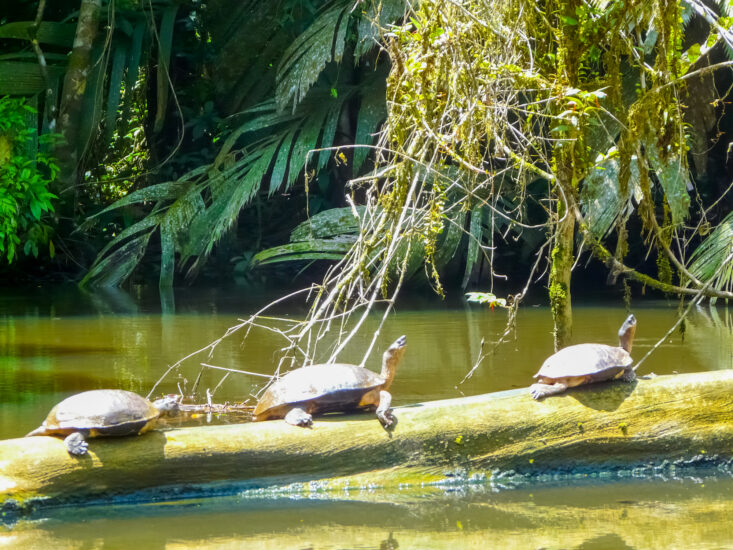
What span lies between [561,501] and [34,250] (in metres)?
9.27

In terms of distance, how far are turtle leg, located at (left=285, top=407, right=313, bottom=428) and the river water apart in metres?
0.31

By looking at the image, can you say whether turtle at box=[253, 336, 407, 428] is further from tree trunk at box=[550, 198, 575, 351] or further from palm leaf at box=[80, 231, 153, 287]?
palm leaf at box=[80, 231, 153, 287]

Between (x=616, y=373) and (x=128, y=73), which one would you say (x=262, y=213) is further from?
(x=616, y=373)

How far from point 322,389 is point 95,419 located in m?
0.94

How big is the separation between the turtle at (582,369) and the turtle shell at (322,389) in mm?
740

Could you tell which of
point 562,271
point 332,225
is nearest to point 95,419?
point 562,271

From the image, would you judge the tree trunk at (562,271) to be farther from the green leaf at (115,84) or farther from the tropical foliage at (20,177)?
the green leaf at (115,84)

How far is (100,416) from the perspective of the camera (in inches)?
142

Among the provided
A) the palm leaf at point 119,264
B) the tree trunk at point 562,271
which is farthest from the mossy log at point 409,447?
the palm leaf at point 119,264

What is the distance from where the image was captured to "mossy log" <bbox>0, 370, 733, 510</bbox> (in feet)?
11.7

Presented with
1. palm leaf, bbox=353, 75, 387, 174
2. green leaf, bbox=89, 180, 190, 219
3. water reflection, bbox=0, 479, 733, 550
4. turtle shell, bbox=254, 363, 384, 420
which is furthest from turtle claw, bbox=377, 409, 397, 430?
green leaf, bbox=89, 180, 190, 219

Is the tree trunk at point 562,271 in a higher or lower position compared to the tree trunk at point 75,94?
lower

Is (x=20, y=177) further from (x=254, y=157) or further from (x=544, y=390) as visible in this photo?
(x=544, y=390)

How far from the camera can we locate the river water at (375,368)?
328 cm
